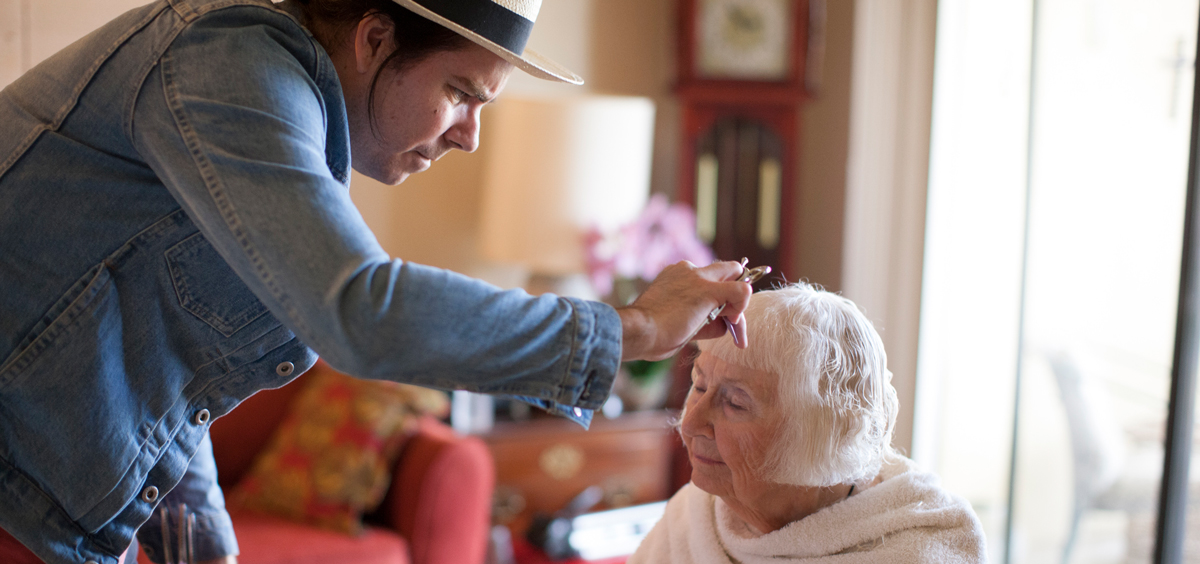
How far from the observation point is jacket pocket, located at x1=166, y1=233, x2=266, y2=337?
860 millimetres

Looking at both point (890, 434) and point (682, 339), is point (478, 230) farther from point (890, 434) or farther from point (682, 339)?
point (682, 339)

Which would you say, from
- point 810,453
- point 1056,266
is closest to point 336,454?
point 810,453

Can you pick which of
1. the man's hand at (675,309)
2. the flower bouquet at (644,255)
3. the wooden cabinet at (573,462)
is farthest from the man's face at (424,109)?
the wooden cabinet at (573,462)

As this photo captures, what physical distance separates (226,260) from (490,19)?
0.35m

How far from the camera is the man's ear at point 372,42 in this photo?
2.96ft

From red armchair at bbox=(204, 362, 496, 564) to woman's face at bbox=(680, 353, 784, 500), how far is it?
3.76ft

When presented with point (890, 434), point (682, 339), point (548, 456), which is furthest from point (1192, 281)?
point (682, 339)

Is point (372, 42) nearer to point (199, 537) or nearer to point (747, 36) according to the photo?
point (199, 537)

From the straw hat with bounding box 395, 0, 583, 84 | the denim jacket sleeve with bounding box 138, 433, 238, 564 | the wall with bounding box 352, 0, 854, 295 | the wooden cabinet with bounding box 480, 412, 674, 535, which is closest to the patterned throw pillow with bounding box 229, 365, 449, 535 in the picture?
the wooden cabinet with bounding box 480, 412, 674, 535

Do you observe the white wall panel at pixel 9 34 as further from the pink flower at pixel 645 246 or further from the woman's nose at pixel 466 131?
the pink flower at pixel 645 246

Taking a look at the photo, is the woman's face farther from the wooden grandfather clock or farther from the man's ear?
the wooden grandfather clock

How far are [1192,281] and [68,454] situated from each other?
2.53 metres

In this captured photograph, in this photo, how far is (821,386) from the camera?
50.3 inches

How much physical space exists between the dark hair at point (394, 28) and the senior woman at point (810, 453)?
636mm
